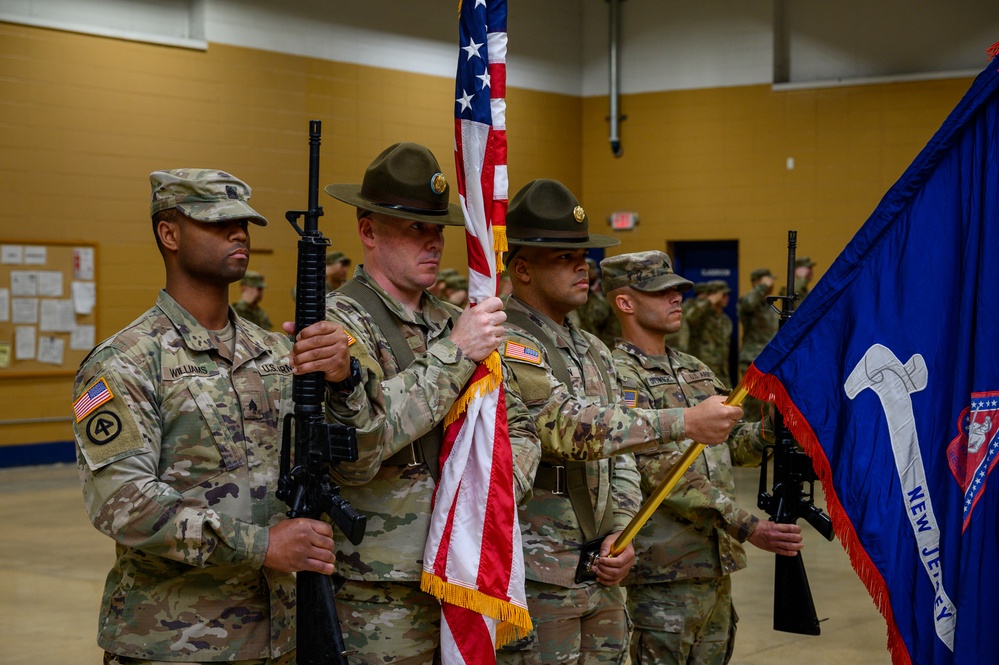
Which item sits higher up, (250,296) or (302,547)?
(250,296)

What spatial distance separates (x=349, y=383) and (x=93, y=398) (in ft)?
1.90

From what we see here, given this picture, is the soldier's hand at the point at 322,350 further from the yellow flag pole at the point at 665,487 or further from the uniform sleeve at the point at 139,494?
the yellow flag pole at the point at 665,487

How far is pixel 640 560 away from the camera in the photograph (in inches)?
146

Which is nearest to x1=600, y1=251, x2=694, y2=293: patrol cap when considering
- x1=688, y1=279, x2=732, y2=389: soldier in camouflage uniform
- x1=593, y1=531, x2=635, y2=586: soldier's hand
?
x1=593, y1=531, x2=635, y2=586: soldier's hand

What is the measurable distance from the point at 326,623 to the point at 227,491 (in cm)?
42

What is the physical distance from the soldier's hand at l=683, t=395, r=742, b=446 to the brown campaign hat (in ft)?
2.08

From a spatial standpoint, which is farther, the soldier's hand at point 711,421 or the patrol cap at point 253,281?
the patrol cap at point 253,281

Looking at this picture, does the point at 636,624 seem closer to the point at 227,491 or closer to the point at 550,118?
the point at 227,491

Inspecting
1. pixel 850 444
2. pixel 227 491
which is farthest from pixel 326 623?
pixel 850 444

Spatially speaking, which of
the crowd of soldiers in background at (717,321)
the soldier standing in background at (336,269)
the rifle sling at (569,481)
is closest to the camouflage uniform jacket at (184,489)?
the rifle sling at (569,481)

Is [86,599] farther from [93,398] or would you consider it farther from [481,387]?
[481,387]

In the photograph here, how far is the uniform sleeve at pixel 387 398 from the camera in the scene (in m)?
2.42

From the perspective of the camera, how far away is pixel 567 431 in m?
3.04

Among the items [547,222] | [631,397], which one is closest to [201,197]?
[547,222]
